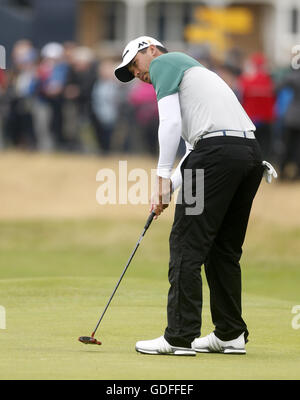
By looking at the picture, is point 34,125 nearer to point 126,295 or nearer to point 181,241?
point 126,295

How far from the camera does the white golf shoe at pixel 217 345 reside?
24.5 ft

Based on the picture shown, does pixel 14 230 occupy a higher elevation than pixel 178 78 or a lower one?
lower

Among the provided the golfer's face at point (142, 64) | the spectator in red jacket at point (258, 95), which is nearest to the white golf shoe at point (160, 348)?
the golfer's face at point (142, 64)

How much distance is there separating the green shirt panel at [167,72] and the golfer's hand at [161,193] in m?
0.51

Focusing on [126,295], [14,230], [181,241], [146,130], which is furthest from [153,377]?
[146,130]

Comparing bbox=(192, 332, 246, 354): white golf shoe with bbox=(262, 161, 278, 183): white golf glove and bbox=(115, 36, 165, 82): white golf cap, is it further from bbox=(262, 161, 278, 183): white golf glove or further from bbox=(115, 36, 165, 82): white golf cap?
bbox=(115, 36, 165, 82): white golf cap

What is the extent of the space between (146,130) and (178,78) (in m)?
15.6

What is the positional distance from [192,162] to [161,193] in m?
0.27

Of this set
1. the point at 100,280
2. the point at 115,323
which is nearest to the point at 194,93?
the point at 115,323

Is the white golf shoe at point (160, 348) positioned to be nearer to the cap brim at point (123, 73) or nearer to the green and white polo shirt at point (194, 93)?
the green and white polo shirt at point (194, 93)

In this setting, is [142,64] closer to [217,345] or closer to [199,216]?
[199,216]

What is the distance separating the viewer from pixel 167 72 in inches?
279

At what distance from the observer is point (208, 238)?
7.20m

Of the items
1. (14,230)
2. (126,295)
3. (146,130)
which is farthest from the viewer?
(146,130)
